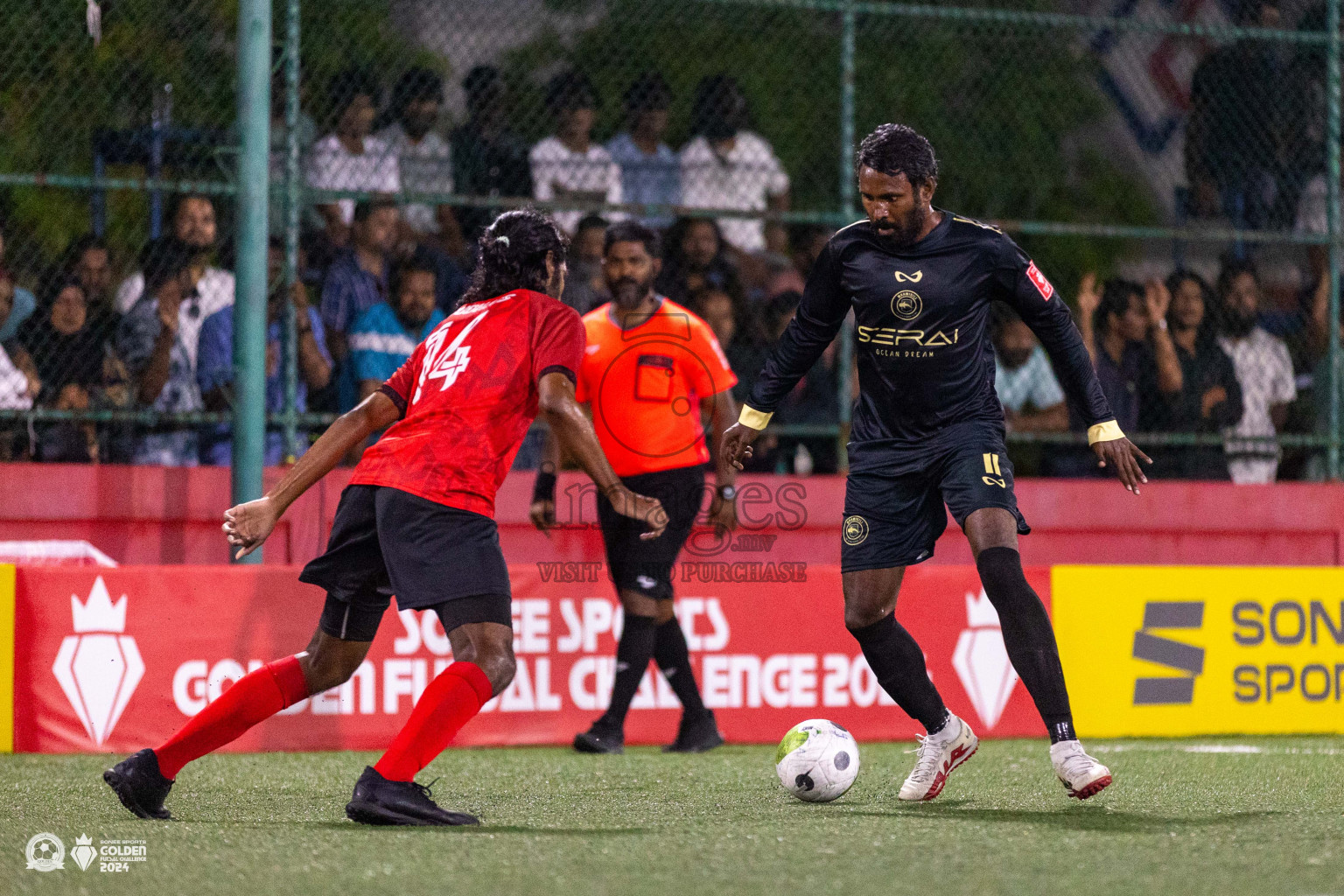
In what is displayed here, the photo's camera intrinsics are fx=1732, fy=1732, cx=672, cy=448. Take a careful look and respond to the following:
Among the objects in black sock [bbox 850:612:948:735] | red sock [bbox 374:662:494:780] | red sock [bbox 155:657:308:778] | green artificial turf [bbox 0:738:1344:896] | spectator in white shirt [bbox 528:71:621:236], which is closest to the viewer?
green artificial turf [bbox 0:738:1344:896]

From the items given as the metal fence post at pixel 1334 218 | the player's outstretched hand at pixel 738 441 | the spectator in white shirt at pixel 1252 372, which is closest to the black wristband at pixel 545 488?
the player's outstretched hand at pixel 738 441

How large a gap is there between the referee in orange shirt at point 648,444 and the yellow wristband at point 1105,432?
2.43m

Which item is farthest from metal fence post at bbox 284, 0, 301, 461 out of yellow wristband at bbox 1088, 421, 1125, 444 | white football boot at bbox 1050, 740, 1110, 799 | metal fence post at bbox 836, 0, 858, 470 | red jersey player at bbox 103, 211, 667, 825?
white football boot at bbox 1050, 740, 1110, 799

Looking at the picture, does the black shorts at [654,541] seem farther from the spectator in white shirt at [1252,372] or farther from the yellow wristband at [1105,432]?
the spectator in white shirt at [1252,372]

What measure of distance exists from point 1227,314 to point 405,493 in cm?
701

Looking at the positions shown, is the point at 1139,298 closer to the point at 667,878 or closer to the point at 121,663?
the point at 121,663

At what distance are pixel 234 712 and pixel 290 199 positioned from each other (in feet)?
14.4

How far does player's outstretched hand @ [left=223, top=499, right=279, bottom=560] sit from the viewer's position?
4941 millimetres

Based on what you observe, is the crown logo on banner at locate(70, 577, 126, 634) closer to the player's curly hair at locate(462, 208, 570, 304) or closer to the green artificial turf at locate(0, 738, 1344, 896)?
the green artificial turf at locate(0, 738, 1344, 896)

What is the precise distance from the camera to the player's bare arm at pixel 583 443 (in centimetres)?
495

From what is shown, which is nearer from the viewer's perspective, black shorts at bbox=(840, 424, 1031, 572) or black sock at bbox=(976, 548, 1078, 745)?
black sock at bbox=(976, 548, 1078, 745)

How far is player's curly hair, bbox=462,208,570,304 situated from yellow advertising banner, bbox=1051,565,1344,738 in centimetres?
421

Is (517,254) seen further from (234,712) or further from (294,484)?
(234,712)

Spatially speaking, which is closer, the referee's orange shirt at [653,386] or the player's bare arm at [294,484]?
the player's bare arm at [294,484]
